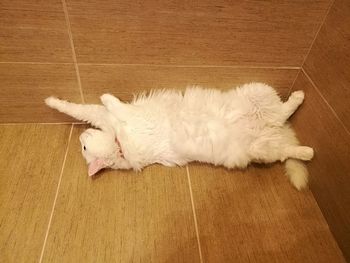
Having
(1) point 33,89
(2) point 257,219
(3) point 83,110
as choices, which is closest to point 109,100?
(3) point 83,110

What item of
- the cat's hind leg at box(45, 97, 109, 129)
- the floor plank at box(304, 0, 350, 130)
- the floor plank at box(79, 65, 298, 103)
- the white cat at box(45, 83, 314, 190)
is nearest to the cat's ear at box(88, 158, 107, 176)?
the white cat at box(45, 83, 314, 190)

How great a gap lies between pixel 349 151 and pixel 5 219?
0.96 meters

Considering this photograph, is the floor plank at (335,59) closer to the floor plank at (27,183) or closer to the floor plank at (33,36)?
the floor plank at (33,36)

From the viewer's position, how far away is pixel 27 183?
0.91 meters

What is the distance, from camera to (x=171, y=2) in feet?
2.56

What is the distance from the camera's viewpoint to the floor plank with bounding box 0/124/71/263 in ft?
2.59

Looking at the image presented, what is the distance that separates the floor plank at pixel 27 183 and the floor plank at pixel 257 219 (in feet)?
1.47

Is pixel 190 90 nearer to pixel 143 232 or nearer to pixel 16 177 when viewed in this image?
pixel 143 232

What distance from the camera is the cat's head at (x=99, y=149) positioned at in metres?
0.88

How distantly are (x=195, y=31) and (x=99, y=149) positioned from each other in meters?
0.44

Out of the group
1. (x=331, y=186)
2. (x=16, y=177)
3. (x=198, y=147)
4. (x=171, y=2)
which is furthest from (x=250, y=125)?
(x=16, y=177)

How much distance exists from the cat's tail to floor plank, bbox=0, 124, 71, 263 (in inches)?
29.2

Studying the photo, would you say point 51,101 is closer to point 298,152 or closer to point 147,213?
point 147,213

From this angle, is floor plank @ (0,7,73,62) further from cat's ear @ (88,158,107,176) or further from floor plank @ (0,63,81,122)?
cat's ear @ (88,158,107,176)
